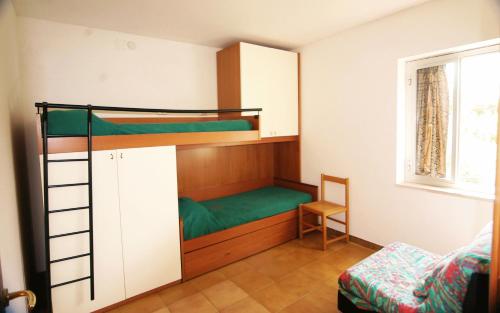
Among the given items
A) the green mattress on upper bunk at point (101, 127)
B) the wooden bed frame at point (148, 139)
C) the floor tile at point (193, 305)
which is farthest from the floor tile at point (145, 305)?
the green mattress on upper bunk at point (101, 127)

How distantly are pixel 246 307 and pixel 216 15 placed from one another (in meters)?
2.67

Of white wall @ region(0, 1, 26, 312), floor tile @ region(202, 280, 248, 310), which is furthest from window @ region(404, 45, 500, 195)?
white wall @ region(0, 1, 26, 312)

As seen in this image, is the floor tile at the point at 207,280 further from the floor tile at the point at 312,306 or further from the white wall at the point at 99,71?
the white wall at the point at 99,71

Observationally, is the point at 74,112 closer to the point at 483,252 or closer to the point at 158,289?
the point at 158,289

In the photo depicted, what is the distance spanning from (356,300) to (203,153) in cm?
250

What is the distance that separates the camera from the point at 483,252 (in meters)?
1.41

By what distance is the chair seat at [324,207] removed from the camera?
3.29 m

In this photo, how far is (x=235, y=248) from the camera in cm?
307

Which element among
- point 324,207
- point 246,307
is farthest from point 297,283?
point 324,207

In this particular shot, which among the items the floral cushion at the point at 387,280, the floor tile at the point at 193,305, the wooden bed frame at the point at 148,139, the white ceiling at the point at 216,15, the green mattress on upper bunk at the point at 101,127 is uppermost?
the white ceiling at the point at 216,15

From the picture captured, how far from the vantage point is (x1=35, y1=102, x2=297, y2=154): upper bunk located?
2064 mm

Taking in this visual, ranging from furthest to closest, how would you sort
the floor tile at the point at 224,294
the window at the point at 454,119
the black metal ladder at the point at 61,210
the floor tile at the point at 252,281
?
the floor tile at the point at 252,281 < the window at the point at 454,119 < the floor tile at the point at 224,294 < the black metal ladder at the point at 61,210

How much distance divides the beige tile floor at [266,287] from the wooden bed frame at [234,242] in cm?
8

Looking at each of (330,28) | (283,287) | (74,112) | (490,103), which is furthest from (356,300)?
(330,28)
